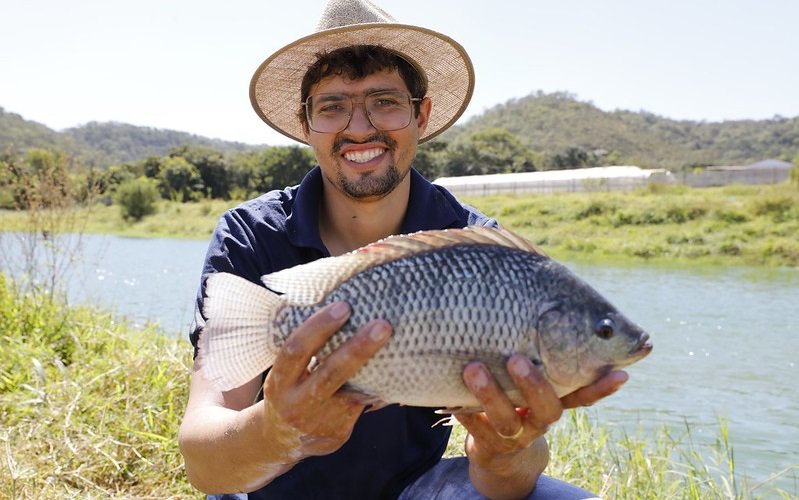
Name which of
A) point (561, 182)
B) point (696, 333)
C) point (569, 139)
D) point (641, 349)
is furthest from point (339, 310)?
point (569, 139)

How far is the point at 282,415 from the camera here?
1.94m

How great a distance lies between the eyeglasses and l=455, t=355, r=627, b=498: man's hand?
118cm

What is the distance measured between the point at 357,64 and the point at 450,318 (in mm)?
1384

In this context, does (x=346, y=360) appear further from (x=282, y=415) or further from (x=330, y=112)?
(x=330, y=112)

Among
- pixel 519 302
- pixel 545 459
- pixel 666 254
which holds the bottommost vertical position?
pixel 666 254

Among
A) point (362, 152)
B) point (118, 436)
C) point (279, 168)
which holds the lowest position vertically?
point (118, 436)

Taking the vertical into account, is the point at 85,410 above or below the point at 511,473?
below

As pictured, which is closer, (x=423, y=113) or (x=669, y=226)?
(x=423, y=113)

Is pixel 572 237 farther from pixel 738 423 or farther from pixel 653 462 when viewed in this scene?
pixel 653 462

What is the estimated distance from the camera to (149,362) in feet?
16.5

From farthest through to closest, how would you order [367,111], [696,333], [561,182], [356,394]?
1. [561,182]
2. [696,333]
3. [367,111]
4. [356,394]

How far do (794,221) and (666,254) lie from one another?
4679mm

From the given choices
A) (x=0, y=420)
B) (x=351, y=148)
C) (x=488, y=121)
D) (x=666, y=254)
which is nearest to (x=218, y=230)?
(x=351, y=148)

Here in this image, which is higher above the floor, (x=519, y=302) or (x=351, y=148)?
(x=351, y=148)
